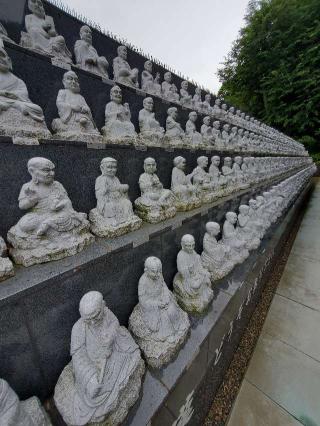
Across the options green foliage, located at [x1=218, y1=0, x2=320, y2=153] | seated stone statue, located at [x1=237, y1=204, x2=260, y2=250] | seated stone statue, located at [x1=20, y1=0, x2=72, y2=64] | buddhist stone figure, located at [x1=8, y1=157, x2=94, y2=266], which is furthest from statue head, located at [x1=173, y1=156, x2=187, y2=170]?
green foliage, located at [x1=218, y1=0, x2=320, y2=153]

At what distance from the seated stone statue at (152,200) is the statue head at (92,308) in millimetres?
1423

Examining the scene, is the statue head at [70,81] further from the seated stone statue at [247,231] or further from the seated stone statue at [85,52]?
the seated stone statue at [247,231]

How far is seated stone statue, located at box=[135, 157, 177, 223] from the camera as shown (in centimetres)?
273

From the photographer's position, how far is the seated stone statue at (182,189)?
332 centimetres

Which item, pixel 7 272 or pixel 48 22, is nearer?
pixel 7 272

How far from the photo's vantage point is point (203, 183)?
3.97 meters

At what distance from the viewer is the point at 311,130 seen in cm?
1944

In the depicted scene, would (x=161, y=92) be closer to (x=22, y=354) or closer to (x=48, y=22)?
(x=48, y=22)

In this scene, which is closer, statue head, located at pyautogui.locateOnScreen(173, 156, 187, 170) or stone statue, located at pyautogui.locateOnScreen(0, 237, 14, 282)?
stone statue, located at pyautogui.locateOnScreen(0, 237, 14, 282)

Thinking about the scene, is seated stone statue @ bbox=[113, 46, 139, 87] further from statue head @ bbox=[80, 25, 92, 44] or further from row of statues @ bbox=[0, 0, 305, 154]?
statue head @ bbox=[80, 25, 92, 44]

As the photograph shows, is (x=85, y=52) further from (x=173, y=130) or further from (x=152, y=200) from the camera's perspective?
(x=152, y=200)

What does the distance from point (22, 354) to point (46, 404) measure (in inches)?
19.6

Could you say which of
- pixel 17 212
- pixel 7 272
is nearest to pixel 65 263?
pixel 7 272

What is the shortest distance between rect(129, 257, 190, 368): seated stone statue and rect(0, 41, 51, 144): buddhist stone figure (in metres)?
1.73
